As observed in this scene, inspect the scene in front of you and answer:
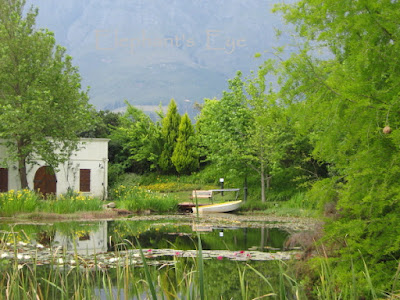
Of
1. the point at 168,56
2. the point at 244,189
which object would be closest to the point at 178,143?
the point at 244,189

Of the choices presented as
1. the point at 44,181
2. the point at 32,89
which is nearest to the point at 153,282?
the point at 32,89

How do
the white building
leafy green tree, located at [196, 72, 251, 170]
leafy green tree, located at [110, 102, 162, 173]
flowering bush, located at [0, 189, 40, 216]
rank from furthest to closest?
1. leafy green tree, located at [110, 102, 162, 173]
2. the white building
3. leafy green tree, located at [196, 72, 251, 170]
4. flowering bush, located at [0, 189, 40, 216]

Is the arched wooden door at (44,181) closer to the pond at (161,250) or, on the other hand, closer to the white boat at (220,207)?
the white boat at (220,207)

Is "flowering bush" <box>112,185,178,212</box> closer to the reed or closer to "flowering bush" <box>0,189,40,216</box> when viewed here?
"flowering bush" <box>0,189,40,216</box>

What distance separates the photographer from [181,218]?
18.2 meters

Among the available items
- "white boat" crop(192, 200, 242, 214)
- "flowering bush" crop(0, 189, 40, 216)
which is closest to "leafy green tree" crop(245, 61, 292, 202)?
"white boat" crop(192, 200, 242, 214)

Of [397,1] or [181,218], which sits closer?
[397,1]

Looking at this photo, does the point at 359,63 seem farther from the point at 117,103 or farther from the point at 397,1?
the point at 117,103

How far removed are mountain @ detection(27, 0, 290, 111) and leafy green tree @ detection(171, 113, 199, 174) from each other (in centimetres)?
10659

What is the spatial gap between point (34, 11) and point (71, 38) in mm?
162143

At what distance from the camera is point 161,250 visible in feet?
30.6

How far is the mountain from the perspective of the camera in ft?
491

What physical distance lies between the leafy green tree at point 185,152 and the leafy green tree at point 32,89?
8.98m

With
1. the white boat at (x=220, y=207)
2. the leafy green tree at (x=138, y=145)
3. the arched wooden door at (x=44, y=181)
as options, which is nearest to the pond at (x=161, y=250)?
the white boat at (x=220, y=207)
